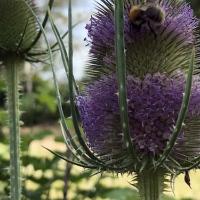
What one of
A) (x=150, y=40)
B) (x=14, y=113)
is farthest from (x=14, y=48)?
(x=150, y=40)

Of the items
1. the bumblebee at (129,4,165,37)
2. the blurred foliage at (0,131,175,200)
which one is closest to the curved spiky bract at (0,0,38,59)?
the blurred foliage at (0,131,175,200)

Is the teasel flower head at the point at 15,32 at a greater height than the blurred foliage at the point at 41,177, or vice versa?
the teasel flower head at the point at 15,32

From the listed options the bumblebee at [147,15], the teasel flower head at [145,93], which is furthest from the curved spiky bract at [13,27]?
the bumblebee at [147,15]

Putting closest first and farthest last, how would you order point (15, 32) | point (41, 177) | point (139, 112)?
1. point (139, 112)
2. point (15, 32)
3. point (41, 177)

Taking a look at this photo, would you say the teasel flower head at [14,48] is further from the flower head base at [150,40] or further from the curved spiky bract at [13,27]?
the flower head base at [150,40]

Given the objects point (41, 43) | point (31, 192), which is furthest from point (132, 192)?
point (41, 43)

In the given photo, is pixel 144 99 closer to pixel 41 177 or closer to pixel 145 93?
pixel 145 93

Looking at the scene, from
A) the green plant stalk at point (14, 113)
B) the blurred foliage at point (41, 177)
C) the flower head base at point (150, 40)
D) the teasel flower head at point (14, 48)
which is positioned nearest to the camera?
the flower head base at point (150, 40)

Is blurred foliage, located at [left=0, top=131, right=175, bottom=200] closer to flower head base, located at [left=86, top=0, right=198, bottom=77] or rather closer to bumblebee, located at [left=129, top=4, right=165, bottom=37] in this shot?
flower head base, located at [left=86, top=0, right=198, bottom=77]
